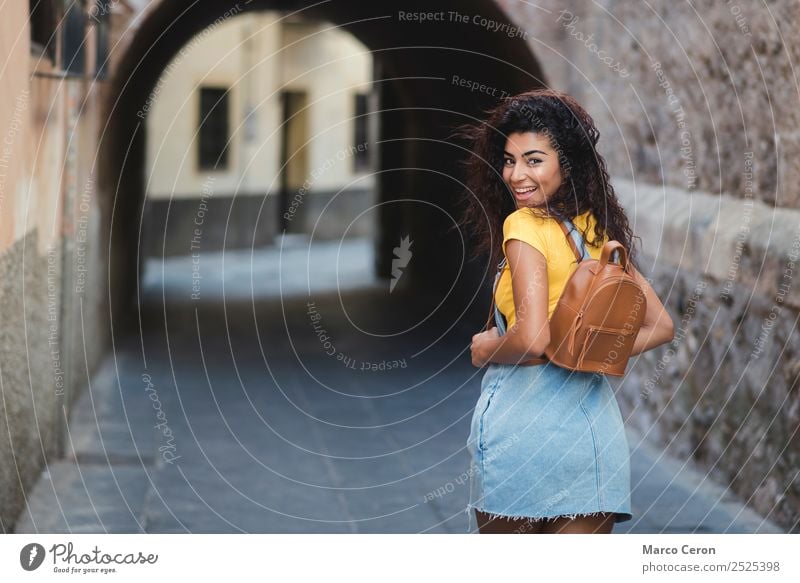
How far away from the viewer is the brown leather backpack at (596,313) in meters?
2.71

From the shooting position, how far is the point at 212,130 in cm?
2066

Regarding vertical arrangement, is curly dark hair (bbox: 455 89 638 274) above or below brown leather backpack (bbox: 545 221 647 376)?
above

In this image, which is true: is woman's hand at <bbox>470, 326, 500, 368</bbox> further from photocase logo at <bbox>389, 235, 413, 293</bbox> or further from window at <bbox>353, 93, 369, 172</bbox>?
window at <bbox>353, 93, 369, 172</bbox>

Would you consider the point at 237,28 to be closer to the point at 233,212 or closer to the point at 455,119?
the point at 233,212

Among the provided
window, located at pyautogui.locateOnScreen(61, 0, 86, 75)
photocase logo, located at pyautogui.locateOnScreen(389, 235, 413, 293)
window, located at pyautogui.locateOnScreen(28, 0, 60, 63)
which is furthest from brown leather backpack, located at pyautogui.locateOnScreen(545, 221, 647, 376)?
photocase logo, located at pyautogui.locateOnScreen(389, 235, 413, 293)

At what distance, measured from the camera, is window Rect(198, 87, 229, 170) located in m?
20.2

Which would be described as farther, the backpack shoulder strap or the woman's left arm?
the backpack shoulder strap

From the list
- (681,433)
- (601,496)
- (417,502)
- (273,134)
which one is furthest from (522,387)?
(273,134)

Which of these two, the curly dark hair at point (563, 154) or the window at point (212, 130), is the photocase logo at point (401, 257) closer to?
the window at point (212, 130)

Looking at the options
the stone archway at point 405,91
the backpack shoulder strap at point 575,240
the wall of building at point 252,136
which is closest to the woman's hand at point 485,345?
the backpack shoulder strap at point 575,240

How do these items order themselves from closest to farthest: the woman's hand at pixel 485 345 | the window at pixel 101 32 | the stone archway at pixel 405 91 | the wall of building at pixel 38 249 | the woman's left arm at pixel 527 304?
the woman's left arm at pixel 527 304
the woman's hand at pixel 485 345
the wall of building at pixel 38 249
the window at pixel 101 32
the stone archway at pixel 405 91
